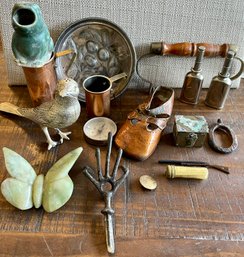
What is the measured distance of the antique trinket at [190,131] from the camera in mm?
708

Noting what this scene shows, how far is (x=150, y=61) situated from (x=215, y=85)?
195 mm

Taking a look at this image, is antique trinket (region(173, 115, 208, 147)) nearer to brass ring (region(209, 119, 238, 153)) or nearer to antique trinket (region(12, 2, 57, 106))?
brass ring (region(209, 119, 238, 153))

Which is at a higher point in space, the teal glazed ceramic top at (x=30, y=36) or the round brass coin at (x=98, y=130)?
the teal glazed ceramic top at (x=30, y=36)

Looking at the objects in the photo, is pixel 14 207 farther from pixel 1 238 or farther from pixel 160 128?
pixel 160 128

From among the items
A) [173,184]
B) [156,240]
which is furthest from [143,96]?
[156,240]

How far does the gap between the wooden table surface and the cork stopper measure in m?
0.01

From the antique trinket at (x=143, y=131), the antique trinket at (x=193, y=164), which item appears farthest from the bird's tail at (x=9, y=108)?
the antique trinket at (x=193, y=164)

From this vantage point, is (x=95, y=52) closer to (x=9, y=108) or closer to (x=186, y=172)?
(x=9, y=108)

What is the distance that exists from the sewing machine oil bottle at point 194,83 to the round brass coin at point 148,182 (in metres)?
0.30

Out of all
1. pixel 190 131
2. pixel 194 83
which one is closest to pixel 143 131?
pixel 190 131

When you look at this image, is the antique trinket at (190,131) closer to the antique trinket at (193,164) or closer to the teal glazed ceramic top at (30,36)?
the antique trinket at (193,164)

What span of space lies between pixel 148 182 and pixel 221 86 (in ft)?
1.12

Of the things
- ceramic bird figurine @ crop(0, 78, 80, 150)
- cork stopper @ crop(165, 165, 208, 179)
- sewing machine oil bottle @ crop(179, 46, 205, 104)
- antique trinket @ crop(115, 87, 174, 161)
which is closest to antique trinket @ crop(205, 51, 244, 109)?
sewing machine oil bottle @ crop(179, 46, 205, 104)

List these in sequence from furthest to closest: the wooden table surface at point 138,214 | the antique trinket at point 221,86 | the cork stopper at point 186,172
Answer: the antique trinket at point 221,86
the cork stopper at point 186,172
the wooden table surface at point 138,214
